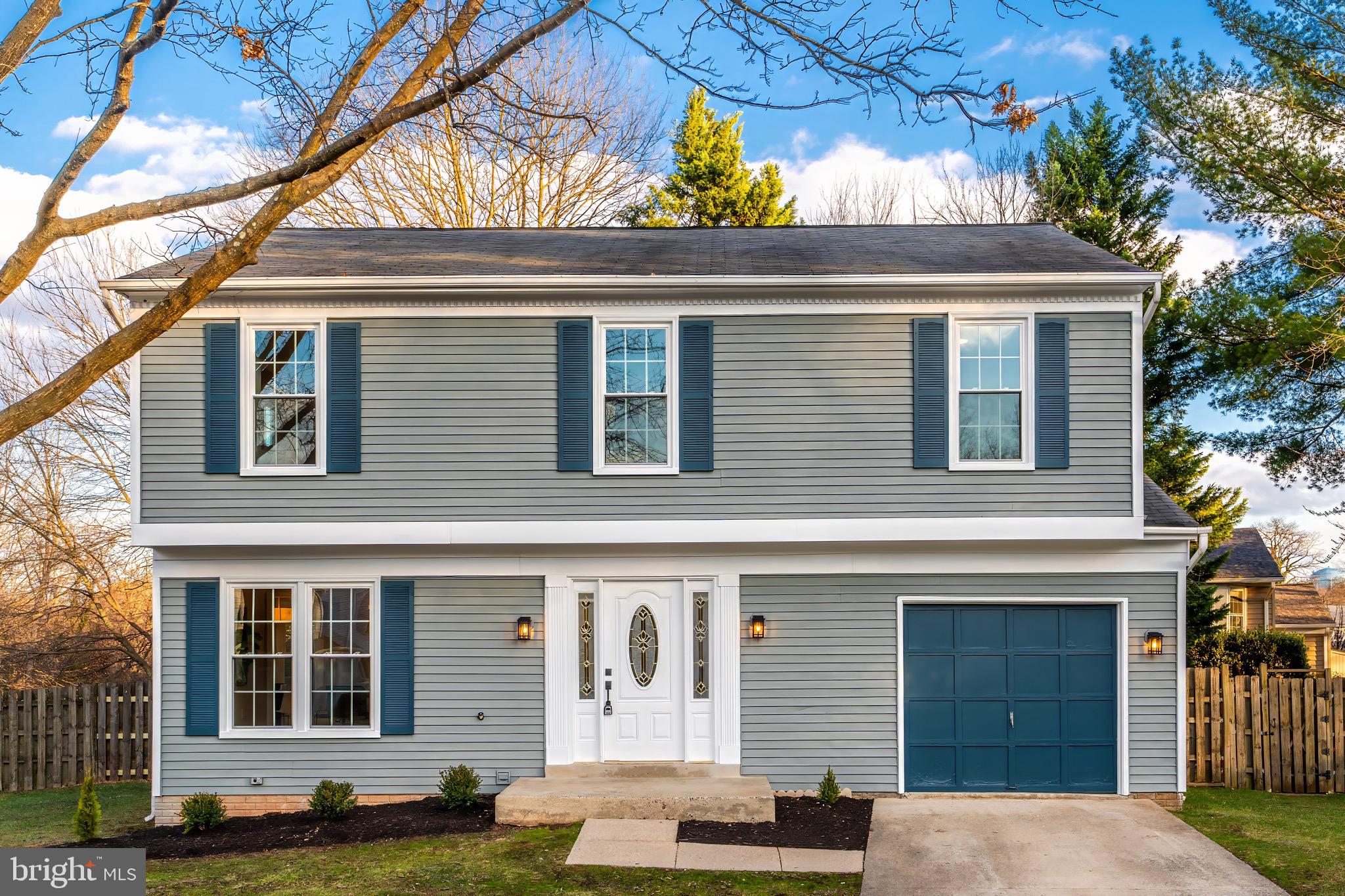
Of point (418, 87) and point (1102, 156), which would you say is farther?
point (1102, 156)

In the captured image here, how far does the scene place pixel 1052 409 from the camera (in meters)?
9.88

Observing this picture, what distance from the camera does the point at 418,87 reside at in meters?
7.71

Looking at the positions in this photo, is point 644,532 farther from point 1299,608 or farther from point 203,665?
point 1299,608

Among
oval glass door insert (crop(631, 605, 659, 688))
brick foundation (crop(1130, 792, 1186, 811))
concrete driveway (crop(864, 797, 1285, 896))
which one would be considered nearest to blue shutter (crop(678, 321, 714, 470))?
oval glass door insert (crop(631, 605, 659, 688))

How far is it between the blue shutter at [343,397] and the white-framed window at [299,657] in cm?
136

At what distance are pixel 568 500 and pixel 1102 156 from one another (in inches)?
577

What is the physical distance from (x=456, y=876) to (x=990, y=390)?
6814 mm

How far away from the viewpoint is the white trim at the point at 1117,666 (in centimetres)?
1007

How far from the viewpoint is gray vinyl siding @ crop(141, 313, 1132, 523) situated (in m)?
9.93

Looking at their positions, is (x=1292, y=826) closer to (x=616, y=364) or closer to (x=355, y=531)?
(x=616, y=364)

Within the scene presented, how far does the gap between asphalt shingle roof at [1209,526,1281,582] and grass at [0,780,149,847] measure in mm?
23279

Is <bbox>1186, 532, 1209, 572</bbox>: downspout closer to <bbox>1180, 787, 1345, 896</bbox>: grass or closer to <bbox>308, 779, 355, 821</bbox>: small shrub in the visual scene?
<bbox>1180, 787, 1345, 896</bbox>: grass

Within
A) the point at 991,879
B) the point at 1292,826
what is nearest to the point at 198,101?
the point at 991,879

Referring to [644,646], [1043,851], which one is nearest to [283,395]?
[644,646]
